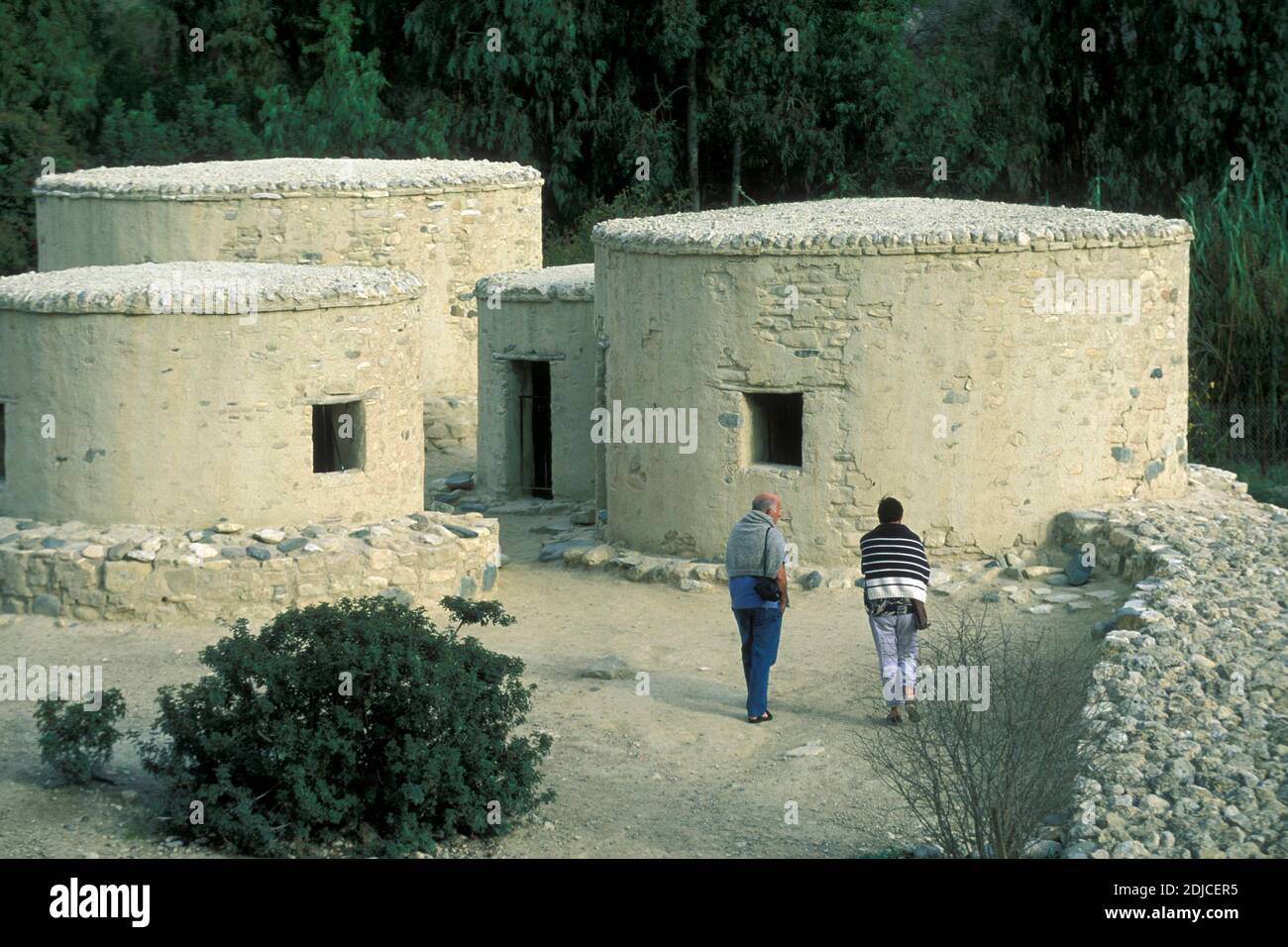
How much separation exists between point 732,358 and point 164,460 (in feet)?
14.1

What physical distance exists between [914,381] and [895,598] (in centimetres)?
358

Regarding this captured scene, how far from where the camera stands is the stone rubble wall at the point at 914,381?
15.5 metres

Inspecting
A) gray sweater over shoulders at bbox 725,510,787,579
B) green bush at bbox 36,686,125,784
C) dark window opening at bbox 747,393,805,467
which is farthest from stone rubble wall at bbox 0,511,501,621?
green bush at bbox 36,686,125,784

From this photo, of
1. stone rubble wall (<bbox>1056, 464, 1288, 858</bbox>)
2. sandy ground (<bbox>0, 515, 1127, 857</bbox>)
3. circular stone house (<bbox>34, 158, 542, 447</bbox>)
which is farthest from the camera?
circular stone house (<bbox>34, 158, 542, 447</bbox>)

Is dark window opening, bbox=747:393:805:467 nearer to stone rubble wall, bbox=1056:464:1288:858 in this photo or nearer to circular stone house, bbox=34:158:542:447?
stone rubble wall, bbox=1056:464:1288:858

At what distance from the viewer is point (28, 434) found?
15.1 metres

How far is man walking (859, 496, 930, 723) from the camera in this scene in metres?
12.3

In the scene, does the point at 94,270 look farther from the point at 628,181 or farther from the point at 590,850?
the point at 628,181

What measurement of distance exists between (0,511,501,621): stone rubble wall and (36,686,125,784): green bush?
366 cm

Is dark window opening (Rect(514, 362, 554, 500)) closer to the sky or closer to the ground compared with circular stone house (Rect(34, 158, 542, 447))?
closer to the ground

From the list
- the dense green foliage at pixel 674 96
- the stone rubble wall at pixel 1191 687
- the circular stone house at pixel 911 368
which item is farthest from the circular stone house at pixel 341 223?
the stone rubble wall at pixel 1191 687

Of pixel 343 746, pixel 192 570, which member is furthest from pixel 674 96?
pixel 343 746

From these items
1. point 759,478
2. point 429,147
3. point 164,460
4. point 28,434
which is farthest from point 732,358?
point 429,147

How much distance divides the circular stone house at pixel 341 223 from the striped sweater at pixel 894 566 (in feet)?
29.5
